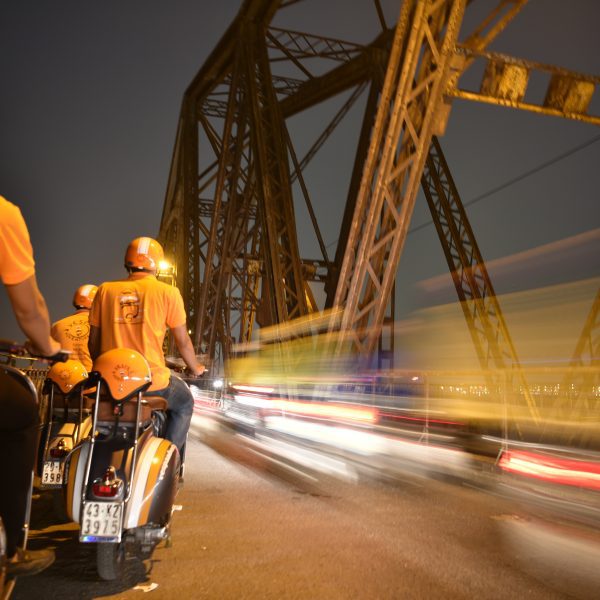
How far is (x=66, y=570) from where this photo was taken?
3322mm

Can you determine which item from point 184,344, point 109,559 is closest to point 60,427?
point 184,344

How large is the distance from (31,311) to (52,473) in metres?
2.73

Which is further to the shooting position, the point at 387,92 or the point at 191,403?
the point at 387,92

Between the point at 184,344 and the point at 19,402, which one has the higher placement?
the point at 184,344

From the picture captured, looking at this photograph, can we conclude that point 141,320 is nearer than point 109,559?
No

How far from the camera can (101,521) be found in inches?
111

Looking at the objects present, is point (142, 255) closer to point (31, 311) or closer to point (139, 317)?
point (139, 317)

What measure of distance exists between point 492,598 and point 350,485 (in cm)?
324

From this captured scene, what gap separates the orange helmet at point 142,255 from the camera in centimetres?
370

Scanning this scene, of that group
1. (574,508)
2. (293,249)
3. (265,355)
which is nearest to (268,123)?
(293,249)

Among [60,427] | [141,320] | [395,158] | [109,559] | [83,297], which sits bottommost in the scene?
[109,559]

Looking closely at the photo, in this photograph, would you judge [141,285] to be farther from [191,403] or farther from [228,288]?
[228,288]

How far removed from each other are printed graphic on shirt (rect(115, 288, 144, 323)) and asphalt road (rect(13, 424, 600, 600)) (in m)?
1.32

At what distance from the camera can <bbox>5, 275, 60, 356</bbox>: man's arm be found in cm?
205
